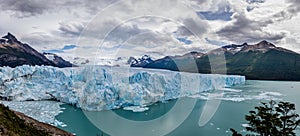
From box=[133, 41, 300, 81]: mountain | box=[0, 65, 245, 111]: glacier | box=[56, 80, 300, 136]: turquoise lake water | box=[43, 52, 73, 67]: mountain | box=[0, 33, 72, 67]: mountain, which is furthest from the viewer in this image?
box=[133, 41, 300, 81]: mountain

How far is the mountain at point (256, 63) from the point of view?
2247 inches

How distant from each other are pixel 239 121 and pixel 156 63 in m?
32.4

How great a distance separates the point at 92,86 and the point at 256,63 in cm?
6713

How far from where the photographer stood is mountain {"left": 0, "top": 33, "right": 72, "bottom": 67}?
47.0 m

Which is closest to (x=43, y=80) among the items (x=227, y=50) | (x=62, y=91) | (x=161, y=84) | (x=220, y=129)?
(x=62, y=91)

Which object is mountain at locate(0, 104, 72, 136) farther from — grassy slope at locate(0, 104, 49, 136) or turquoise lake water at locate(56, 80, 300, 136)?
turquoise lake water at locate(56, 80, 300, 136)

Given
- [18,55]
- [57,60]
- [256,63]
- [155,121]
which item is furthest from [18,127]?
[256,63]

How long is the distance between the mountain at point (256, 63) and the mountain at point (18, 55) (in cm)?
2572

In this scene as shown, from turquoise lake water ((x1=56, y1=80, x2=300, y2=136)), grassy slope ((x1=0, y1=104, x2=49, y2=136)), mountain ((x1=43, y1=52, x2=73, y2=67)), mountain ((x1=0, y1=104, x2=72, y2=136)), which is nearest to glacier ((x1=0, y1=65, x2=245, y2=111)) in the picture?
turquoise lake water ((x1=56, y1=80, x2=300, y2=136))

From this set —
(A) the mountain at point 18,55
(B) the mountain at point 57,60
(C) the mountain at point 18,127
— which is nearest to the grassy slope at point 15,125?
(C) the mountain at point 18,127

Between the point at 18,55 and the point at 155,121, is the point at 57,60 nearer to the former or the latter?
the point at 18,55

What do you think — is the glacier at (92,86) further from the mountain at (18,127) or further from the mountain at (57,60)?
the mountain at (57,60)

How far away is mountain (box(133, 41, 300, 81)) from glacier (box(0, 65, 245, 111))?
16943 millimetres

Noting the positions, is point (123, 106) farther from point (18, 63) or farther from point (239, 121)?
point (18, 63)
